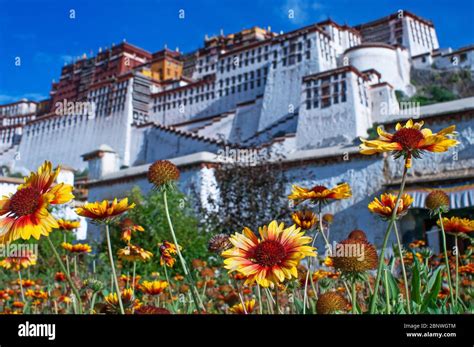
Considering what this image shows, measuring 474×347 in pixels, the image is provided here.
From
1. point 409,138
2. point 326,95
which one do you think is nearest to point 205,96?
point 326,95

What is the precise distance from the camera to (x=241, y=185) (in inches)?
137

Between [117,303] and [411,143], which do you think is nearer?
[411,143]

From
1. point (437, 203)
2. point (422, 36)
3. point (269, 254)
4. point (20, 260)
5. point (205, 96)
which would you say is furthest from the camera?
point (205, 96)

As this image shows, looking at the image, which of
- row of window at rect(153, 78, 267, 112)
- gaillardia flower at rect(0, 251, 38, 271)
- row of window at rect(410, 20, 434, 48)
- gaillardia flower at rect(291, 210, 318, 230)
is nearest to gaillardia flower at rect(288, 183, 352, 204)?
gaillardia flower at rect(291, 210, 318, 230)

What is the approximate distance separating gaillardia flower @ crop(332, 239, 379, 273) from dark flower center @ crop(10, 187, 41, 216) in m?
0.60

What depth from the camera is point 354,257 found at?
885 millimetres

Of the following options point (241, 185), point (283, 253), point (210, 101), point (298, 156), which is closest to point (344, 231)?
point (298, 156)

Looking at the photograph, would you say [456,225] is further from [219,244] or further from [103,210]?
[103,210]

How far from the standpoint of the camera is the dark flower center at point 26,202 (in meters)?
0.92

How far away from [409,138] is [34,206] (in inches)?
29.3

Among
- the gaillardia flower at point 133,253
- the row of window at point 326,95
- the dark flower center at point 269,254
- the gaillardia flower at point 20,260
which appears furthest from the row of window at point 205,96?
the dark flower center at point 269,254

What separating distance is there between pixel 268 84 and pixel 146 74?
3894 millimetres

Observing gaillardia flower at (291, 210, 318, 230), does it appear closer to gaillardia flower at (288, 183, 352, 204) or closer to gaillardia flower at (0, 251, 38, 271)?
gaillardia flower at (288, 183, 352, 204)
